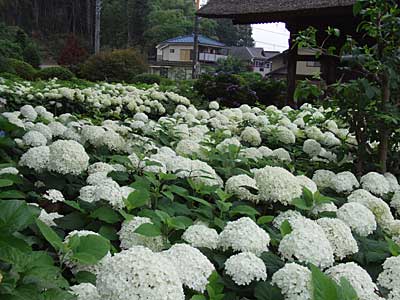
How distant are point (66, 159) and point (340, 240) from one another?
0.95m

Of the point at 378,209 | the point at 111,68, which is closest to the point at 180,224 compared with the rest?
the point at 378,209

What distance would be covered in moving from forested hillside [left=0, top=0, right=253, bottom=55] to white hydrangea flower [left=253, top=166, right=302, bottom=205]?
1510 inches

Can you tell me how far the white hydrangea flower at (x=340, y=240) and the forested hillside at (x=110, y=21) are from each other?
127 feet

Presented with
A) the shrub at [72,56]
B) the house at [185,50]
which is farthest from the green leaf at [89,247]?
the house at [185,50]

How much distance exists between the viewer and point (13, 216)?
3.53 feet

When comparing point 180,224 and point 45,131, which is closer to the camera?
point 180,224

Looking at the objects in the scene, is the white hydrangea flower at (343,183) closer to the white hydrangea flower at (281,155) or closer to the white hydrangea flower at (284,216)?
the white hydrangea flower at (281,155)

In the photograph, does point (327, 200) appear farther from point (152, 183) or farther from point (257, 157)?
point (257, 157)

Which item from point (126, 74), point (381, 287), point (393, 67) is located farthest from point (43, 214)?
point (126, 74)

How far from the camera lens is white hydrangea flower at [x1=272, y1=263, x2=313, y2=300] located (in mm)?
1124

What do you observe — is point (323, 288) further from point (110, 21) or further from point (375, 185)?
point (110, 21)

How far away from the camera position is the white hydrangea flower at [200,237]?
1.38m

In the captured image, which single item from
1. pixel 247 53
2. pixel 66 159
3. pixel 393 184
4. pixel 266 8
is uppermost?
pixel 266 8

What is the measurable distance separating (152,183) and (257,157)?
0.91 m
